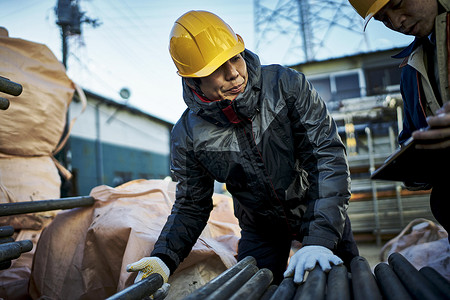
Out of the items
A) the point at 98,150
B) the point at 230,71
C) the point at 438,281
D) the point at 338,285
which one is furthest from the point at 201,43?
the point at 98,150

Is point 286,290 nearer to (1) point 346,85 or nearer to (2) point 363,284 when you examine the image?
(2) point 363,284

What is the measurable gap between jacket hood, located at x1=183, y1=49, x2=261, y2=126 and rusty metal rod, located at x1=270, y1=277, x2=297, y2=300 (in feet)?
2.48

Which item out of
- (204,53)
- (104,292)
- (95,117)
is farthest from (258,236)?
(95,117)

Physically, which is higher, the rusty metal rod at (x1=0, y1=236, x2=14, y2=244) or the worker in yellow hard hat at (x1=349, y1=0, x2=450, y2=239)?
the worker in yellow hard hat at (x1=349, y1=0, x2=450, y2=239)

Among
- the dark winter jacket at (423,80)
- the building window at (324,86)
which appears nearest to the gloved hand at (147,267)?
the dark winter jacket at (423,80)

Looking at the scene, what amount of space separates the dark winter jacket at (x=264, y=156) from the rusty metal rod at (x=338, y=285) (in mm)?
285

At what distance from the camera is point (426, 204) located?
5871 mm

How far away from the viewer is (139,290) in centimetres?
121

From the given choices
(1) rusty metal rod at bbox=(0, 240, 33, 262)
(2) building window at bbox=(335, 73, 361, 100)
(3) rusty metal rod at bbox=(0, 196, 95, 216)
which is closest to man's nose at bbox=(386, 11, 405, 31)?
(1) rusty metal rod at bbox=(0, 240, 33, 262)

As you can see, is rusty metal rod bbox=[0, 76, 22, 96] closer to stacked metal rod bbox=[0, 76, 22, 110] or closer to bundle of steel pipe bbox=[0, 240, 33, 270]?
stacked metal rod bbox=[0, 76, 22, 110]

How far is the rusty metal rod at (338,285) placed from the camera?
1.05 metres

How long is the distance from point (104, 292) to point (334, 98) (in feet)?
27.3

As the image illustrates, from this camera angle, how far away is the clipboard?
1007 millimetres

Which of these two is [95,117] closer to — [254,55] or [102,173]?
[102,173]
